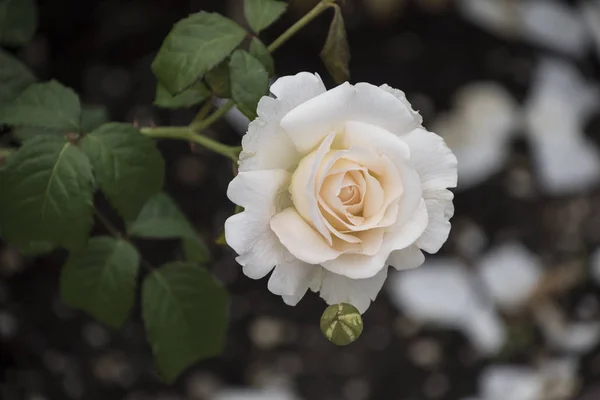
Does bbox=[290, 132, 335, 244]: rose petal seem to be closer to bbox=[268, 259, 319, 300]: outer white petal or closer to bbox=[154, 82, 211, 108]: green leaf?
bbox=[268, 259, 319, 300]: outer white petal

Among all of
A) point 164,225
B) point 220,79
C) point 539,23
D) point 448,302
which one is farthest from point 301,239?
point 539,23

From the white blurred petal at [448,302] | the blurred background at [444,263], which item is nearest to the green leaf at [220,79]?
the blurred background at [444,263]

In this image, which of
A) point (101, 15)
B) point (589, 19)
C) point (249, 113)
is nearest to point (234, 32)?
point (249, 113)

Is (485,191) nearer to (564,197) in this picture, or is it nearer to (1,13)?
(564,197)

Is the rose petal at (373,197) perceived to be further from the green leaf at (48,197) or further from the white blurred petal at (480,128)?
the white blurred petal at (480,128)

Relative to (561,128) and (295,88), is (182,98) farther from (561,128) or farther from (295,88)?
(561,128)

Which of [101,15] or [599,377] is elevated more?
[101,15]
